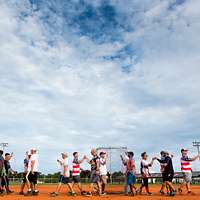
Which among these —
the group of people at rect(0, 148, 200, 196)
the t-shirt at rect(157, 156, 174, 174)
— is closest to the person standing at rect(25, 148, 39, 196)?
the group of people at rect(0, 148, 200, 196)

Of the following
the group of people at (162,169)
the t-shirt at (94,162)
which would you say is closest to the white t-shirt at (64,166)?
the t-shirt at (94,162)

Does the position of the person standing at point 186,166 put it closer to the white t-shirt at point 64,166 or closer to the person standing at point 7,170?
the white t-shirt at point 64,166

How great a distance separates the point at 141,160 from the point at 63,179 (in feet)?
11.5

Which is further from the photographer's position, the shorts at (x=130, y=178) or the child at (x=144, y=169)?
the child at (x=144, y=169)

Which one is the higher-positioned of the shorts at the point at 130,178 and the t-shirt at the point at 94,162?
the t-shirt at the point at 94,162

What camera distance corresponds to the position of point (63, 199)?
13453mm

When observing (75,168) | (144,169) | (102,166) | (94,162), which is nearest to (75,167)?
(75,168)

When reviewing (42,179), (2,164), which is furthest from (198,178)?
(2,164)

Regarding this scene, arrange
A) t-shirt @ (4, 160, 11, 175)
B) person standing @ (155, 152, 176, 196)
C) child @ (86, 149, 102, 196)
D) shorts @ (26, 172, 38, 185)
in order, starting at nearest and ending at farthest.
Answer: person standing @ (155, 152, 176, 196) → child @ (86, 149, 102, 196) → shorts @ (26, 172, 38, 185) → t-shirt @ (4, 160, 11, 175)

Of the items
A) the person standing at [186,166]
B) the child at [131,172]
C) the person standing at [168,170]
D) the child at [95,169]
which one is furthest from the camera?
the person standing at [186,166]

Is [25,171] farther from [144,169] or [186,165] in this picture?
[186,165]

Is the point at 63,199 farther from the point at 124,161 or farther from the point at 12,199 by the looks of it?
the point at 124,161

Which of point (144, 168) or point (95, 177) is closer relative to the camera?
point (95, 177)

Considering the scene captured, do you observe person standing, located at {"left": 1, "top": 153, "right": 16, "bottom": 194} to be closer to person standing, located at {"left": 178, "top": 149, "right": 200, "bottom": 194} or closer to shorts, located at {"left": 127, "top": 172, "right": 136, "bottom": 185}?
shorts, located at {"left": 127, "top": 172, "right": 136, "bottom": 185}
